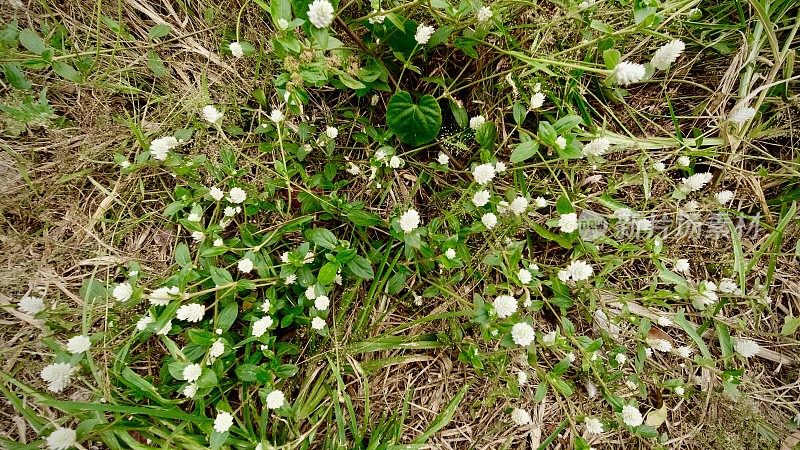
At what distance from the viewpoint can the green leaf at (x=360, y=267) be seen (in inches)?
59.5

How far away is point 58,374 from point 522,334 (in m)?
1.48

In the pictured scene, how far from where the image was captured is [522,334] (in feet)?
4.88

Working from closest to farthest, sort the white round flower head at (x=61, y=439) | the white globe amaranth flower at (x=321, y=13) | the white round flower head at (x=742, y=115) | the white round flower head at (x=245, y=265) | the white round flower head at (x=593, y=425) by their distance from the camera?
the white globe amaranth flower at (x=321, y=13) < the white round flower head at (x=61, y=439) < the white round flower head at (x=245, y=265) < the white round flower head at (x=593, y=425) < the white round flower head at (x=742, y=115)

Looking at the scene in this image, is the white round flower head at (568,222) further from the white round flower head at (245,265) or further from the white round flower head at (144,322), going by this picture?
the white round flower head at (144,322)

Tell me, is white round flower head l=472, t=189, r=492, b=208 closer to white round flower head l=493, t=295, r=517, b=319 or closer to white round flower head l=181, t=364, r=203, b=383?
white round flower head l=493, t=295, r=517, b=319

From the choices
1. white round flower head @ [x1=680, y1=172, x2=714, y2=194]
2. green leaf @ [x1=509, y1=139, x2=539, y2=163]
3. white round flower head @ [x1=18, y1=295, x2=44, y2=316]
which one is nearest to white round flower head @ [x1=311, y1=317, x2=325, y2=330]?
green leaf @ [x1=509, y1=139, x2=539, y2=163]

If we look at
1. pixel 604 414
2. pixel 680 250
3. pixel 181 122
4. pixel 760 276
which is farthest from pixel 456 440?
pixel 181 122

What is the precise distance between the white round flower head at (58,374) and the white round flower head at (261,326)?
60cm

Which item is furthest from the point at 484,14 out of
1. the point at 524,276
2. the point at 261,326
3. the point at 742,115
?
the point at 261,326

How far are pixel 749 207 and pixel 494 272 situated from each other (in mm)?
1112

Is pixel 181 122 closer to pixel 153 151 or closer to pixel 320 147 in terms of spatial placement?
pixel 153 151

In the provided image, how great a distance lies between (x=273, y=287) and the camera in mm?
1547

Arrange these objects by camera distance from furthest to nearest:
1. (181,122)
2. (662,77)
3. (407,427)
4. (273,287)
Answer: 1. (662,77)
2. (181,122)
3. (407,427)
4. (273,287)

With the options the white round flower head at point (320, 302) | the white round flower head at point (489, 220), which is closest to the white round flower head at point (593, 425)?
the white round flower head at point (489, 220)
